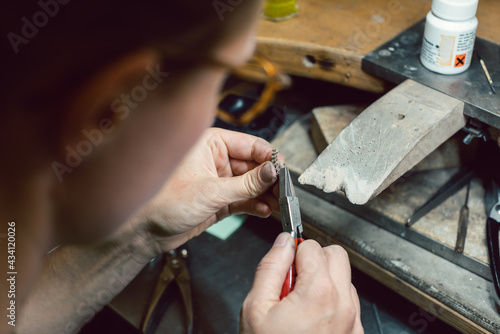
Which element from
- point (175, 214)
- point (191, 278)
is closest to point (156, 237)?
point (175, 214)

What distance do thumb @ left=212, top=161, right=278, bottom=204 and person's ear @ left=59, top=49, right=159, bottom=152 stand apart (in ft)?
1.52

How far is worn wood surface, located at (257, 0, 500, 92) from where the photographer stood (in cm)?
102

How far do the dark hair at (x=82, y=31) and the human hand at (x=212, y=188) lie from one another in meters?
0.45

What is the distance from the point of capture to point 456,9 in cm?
79

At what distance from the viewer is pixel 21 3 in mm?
306

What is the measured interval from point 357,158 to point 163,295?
0.52 metres

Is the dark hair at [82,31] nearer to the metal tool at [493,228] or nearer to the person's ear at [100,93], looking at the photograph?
the person's ear at [100,93]

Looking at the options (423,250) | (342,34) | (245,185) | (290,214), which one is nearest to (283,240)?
(290,214)

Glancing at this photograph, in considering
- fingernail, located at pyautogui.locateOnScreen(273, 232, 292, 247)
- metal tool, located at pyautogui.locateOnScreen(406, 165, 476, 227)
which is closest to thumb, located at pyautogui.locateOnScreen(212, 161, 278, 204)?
fingernail, located at pyautogui.locateOnScreen(273, 232, 292, 247)

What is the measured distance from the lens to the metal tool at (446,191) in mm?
926
